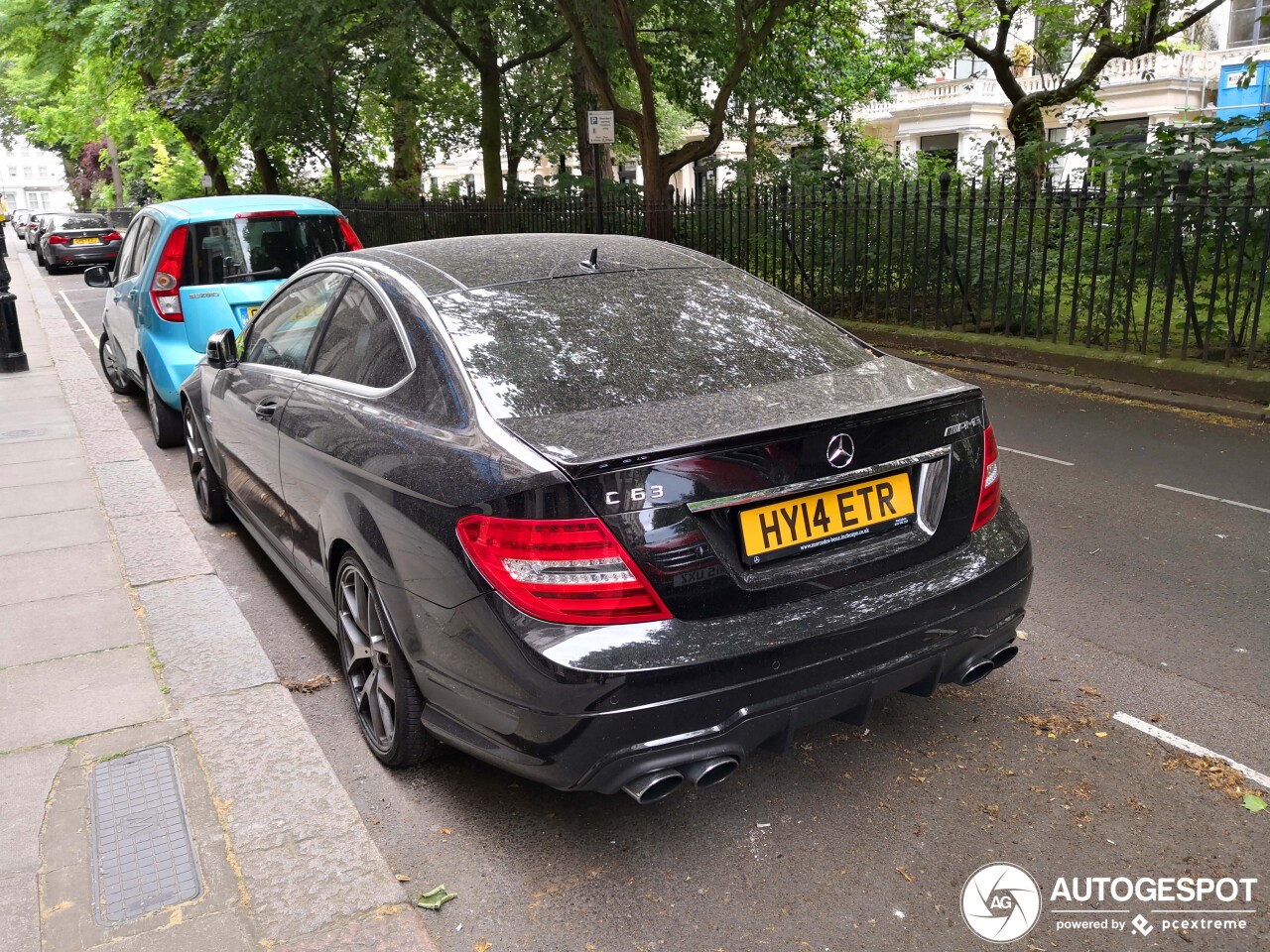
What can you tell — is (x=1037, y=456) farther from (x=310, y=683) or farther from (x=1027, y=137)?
(x=1027, y=137)

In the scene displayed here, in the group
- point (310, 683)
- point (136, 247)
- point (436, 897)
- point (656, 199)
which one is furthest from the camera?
point (656, 199)

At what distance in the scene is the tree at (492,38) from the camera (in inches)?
743

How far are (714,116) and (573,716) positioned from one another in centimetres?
1573

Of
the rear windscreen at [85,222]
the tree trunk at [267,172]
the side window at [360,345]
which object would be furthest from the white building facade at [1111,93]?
the side window at [360,345]

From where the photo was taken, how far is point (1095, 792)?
329cm

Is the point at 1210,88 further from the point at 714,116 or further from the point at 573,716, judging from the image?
the point at 573,716

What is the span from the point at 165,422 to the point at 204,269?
1229mm

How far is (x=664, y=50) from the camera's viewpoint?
1909cm

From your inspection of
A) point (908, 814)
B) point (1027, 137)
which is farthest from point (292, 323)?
point (1027, 137)

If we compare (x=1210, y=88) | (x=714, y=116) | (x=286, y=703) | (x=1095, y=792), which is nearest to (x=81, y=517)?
(x=286, y=703)

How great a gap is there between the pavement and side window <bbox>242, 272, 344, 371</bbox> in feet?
3.79

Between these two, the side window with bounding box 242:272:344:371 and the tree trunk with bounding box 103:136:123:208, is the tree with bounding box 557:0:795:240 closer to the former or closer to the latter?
the side window with bounding box 242:272:344:371

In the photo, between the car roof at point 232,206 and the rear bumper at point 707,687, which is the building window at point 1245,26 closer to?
the car roof at point 232,206

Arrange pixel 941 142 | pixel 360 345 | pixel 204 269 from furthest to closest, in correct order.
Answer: pixel 941 142 < pixel 204 269 < pixel 360 345
